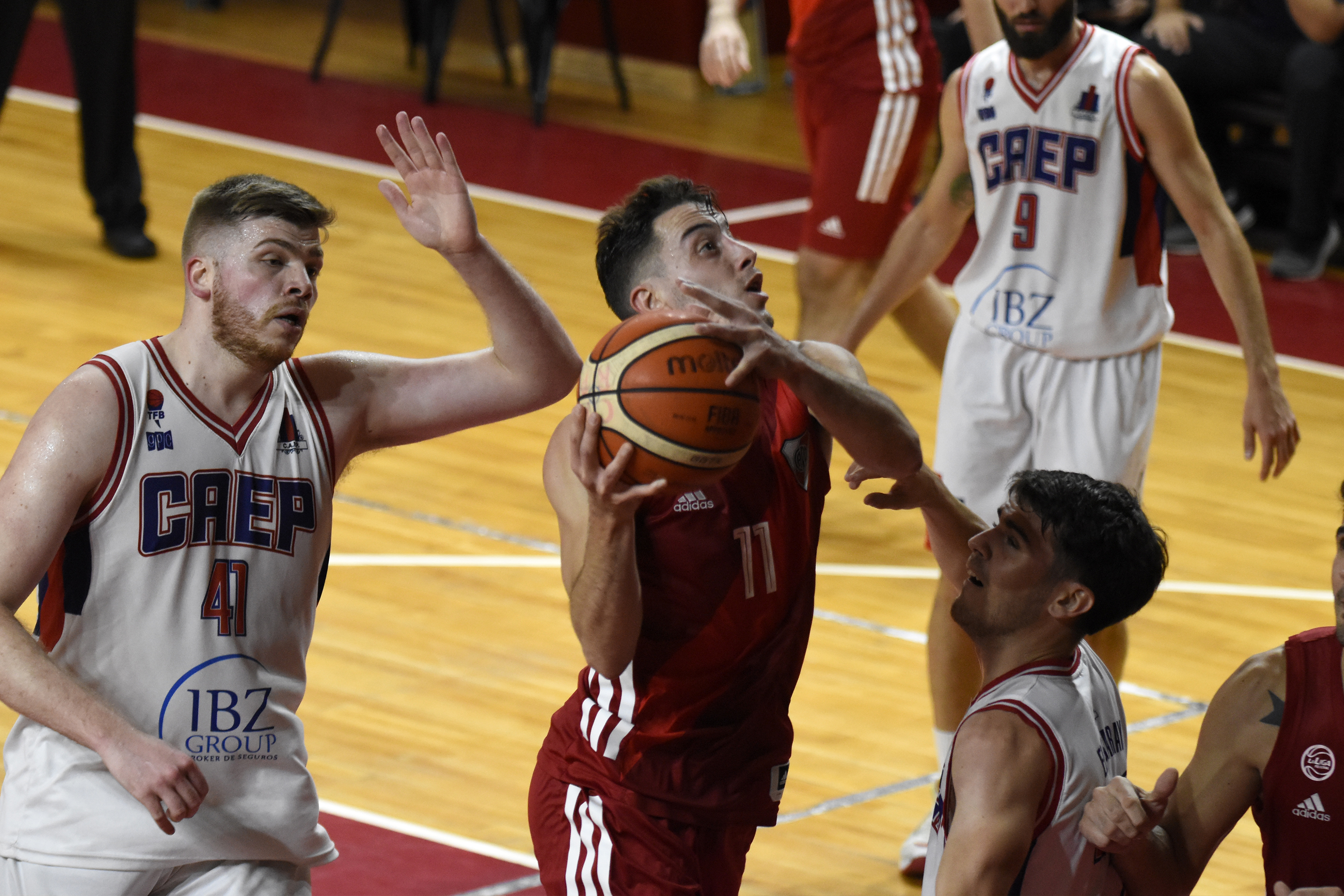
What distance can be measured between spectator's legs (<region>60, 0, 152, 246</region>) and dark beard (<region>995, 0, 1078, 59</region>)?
209 inches

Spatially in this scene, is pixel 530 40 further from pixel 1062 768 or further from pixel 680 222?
pixel 1062 768

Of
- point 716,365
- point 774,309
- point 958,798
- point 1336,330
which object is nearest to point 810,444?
point 716,365

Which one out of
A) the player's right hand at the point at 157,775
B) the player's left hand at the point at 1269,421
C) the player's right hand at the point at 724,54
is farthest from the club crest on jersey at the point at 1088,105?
the player's right hand at the point at 157,775

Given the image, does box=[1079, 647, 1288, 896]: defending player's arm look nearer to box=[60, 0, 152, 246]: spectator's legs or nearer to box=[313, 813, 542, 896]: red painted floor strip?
box=[313, 813, 542, 896]: red painted floor strip

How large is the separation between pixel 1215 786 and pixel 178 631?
168cm

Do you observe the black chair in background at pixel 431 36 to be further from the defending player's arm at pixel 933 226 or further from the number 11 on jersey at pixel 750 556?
the number 11 on jersey at pixel 750 556

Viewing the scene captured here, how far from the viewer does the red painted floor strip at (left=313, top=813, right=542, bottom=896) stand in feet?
14.0

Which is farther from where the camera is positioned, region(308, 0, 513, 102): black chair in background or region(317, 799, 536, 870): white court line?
region(308, 0, 513, 102): black chair in background

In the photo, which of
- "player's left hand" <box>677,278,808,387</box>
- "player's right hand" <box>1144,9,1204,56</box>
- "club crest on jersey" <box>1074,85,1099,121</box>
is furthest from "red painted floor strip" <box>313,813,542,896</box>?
"player's right hand" <box>1144,9,1204,56</box>

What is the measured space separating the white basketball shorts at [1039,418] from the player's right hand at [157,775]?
7.52 ft

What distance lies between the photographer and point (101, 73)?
877cm

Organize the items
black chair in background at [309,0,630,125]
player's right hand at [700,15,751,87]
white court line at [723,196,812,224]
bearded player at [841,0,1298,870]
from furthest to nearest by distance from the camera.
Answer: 1. black chair in background at [309,0,630,125]
2. white court line at [723,196,812,224]
3. player's right hand at [700,15,751,87]
4. bearded player at [841,0,1298,870]

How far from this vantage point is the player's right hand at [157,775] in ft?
9.19

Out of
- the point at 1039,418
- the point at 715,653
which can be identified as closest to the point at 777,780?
the point at 715,653
